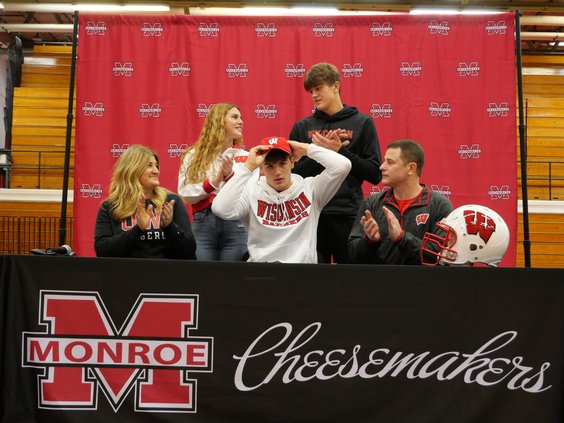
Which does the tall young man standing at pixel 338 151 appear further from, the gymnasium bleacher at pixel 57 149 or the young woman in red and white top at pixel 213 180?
the gymnasium bleacher at pixel 57 149

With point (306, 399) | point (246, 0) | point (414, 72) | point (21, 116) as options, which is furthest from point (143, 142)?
point (21, 116)

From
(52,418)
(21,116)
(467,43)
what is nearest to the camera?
(52,418)

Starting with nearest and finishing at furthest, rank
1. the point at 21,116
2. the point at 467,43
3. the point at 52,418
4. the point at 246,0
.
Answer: the point at 52,418 → the point at 467,43 → the point at 246,0 → the point at 21,116

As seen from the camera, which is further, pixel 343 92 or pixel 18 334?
pixel 343 92

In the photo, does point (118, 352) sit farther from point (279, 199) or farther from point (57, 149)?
point (57, 149)

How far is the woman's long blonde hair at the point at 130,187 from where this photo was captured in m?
3.63

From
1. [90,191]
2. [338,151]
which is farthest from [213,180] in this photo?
[90,191]

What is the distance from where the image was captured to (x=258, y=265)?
253 centimetres

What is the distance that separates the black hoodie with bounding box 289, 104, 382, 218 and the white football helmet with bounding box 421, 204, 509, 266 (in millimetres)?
907

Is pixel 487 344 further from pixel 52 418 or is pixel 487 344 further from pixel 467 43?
pixel 467 43

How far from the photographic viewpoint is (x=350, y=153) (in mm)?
3943

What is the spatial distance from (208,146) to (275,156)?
2.70 ft

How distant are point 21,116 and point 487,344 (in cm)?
1337

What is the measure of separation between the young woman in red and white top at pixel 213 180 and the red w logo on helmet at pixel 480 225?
1445mm
